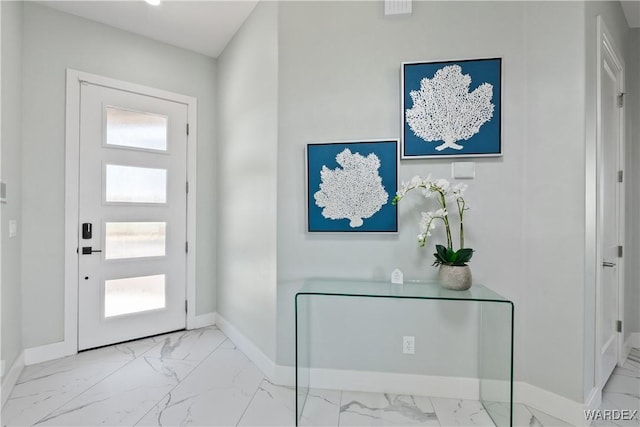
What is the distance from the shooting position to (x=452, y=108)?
6.12ft

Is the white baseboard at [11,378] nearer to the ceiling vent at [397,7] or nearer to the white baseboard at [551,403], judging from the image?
the white baseboard at [551,403]

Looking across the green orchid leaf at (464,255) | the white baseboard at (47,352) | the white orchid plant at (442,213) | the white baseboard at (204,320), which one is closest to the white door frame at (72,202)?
the white baseboard at (47,352)

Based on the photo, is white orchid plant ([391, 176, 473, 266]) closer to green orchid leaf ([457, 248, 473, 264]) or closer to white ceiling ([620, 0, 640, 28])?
green orchid leaf ([457, 248, 473, 264])

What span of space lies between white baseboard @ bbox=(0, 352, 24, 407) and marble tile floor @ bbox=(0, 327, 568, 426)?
0.12 ft

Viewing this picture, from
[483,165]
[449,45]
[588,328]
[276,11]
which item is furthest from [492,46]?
[588,328]

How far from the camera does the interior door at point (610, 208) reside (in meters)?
1.97

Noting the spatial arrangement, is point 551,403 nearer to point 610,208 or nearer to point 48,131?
point 610,208

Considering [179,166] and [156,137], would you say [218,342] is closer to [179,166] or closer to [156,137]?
[179,166]

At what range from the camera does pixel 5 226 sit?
6.31ft

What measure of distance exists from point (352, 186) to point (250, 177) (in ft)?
3.05

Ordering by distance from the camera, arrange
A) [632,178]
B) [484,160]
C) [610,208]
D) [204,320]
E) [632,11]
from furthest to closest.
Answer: [204,320] → [632,178] → [632,11] → [610,208] → [484,160]

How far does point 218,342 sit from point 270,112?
2.04m

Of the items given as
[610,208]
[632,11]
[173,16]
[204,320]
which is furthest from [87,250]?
[632,11]

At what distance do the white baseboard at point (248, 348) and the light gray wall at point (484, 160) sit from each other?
18 centimetres
